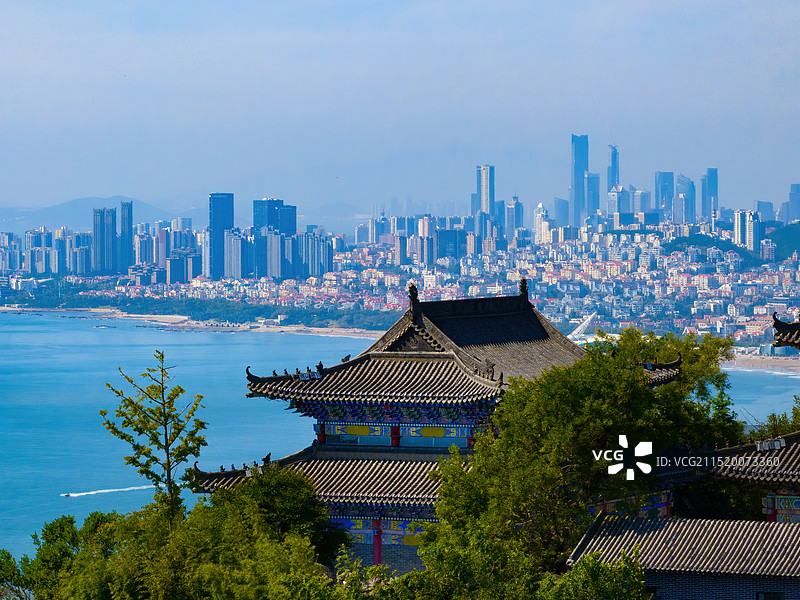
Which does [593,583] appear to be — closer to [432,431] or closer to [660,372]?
[432,431]

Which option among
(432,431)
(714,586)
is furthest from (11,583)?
(714,586)

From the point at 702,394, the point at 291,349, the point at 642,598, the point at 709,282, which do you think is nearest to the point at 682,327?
the point at 709,282

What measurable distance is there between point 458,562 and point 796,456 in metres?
4.42

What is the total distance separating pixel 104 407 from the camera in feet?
233

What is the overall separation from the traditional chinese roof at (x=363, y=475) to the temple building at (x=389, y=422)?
1cm

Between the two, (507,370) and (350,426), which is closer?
(350,426)

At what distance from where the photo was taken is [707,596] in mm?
12086

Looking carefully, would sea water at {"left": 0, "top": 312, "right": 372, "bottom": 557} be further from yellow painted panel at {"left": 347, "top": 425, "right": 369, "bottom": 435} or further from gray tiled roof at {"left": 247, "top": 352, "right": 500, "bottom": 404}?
yellow painted panel at {"left": 347, "top": 425, "right": 369, "bottom": 435}

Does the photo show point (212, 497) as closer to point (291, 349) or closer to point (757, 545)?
point (757, 545)

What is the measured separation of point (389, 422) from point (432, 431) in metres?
0.54

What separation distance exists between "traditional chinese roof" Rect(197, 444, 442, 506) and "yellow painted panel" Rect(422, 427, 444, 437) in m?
0.18

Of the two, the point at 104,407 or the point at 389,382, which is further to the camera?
A: the point at 104,407

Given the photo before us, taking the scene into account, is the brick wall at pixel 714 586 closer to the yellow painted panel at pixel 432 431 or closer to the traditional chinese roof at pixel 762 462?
the traditional chinese roof at pixel 762 462

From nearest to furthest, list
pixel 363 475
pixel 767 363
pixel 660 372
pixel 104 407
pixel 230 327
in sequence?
pixel 363 475 → pixel 660 372 → pixel 104 407 → pixel 767 363 → pixel 230 327
